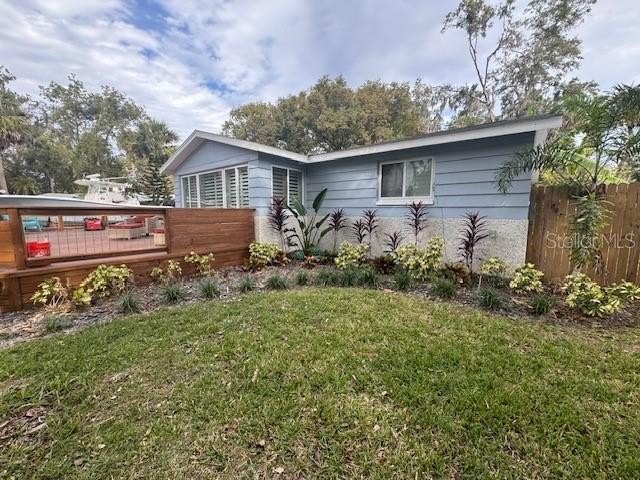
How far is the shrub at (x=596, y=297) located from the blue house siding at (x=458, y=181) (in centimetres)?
182

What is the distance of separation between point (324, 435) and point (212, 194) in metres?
8.71

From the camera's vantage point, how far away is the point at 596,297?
3.85 m

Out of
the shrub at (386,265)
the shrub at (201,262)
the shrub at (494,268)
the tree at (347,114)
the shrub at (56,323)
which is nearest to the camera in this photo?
the shrub at (56,323)

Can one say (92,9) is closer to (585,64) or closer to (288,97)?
(288,97)

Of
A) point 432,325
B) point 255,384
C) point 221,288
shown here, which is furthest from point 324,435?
point 221,288

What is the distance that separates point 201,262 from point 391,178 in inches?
203

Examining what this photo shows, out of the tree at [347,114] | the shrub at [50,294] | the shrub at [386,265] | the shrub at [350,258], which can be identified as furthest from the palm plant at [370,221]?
the tree at [347,114]

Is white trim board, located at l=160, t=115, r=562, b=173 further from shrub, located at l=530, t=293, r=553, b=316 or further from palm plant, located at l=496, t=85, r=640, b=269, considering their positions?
shrub, located at l=530, t=293, r=553, b=316

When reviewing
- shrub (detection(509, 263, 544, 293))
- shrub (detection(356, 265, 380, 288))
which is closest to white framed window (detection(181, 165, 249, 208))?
shrub (detection(356, 265, 380, 288))

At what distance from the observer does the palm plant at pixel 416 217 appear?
6586 mm

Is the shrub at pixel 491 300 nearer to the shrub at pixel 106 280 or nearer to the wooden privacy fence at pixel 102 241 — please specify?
the wooden privacy fence at pixel 102 241

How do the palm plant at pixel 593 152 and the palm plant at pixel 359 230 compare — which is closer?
the palm plant at pixel 593 152

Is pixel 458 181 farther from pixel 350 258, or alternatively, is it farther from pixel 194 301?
pixel 194 301

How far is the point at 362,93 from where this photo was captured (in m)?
19.7
